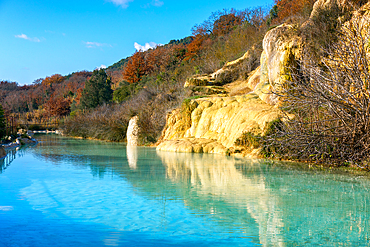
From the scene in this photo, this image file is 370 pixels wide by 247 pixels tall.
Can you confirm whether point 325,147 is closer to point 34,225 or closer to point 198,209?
point 198,209

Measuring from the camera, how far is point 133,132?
26359 mm

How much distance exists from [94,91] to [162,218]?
48045 millimetres

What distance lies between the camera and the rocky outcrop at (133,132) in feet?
85.0

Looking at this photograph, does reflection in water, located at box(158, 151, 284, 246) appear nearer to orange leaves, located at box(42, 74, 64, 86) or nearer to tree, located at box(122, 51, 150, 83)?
tree, located at box(122, 51, 150, 83)

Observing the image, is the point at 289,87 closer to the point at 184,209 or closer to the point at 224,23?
the point at 184,209

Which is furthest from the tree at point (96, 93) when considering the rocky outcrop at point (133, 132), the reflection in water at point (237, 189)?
the reflection in water at point (237, 189)

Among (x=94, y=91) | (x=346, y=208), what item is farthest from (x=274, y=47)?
(x=94, y=91)

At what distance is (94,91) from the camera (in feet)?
168

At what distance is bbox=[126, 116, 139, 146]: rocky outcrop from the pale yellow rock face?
5.27 m

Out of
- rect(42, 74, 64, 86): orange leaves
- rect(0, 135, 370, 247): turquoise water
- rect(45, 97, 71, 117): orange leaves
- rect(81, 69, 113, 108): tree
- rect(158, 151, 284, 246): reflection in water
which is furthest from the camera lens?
rect(42, 74, 64, 86): orange leaves

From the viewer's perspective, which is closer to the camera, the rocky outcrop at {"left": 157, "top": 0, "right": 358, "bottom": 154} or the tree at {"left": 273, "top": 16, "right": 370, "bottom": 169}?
the tree at {"left": 273, "top": 16, "right": 370, "bottom": 169}

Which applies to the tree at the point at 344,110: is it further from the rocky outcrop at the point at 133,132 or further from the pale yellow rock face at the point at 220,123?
the rocky outcrop at the point at 133,132

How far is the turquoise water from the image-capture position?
464cm

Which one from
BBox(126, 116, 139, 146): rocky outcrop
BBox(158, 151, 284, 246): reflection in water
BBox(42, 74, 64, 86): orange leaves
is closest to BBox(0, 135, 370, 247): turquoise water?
BBox(158, 151, 284, 246): reflection in water
